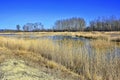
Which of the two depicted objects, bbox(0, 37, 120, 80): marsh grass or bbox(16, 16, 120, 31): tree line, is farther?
bbox(16, 16, 120, 31): tree line

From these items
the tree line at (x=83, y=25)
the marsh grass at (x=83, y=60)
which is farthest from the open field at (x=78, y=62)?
the tree line at (x=83, y=25)

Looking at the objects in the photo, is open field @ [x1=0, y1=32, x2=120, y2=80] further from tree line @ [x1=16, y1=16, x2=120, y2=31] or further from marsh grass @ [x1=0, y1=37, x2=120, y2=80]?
tree line @ [x1=16, y1=16, x2=120, y2=31]

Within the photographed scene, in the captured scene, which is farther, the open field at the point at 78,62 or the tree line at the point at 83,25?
the tree line at the point at 83,25

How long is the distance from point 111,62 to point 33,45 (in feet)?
21.9

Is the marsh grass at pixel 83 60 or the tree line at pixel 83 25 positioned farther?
the tree line at pixel 83 25

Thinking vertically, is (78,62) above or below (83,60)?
below

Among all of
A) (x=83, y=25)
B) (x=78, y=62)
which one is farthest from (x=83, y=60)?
(x=83, y=25)

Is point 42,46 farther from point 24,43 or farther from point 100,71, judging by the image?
point 100,71

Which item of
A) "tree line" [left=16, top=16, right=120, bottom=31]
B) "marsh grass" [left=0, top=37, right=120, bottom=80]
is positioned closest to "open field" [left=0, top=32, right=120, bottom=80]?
"marsh grass" [left=0, top=37, right=120, bottom=80]

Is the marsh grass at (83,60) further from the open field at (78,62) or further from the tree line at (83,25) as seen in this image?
the tree line at (83,25)

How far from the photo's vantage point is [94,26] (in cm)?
7506

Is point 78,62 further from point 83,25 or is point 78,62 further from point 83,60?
point 83,25

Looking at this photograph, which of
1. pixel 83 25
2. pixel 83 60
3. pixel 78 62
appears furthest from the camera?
pixel 83 25

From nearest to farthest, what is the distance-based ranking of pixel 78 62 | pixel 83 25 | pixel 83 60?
pixel 83 60 → pixel 78 62 → pixel 83 25
